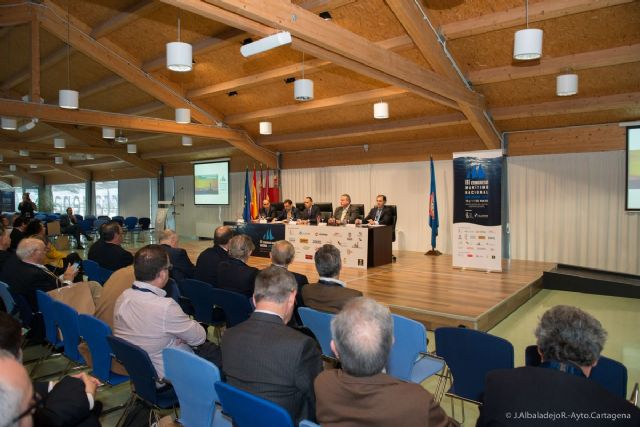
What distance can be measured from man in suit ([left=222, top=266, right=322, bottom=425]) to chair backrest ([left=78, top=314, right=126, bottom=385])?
1067 mm

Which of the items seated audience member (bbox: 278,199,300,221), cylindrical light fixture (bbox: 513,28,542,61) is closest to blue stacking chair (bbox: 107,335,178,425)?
cylindrical light fixture (bbox: 513,28,542,61)

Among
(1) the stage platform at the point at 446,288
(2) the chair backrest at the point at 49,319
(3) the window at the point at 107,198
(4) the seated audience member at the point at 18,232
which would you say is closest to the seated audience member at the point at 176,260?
(2) the chair backrest at the point at 49,319

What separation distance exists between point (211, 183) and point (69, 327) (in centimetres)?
1181

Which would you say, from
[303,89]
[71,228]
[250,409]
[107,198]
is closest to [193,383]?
Result: [250,409]

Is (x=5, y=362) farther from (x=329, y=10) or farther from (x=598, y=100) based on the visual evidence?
(x=598, y=100)

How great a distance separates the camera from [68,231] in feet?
41.5

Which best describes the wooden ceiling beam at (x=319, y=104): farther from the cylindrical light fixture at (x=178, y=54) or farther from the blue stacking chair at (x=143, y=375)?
the blue stacking chair at (x=143, y=375)

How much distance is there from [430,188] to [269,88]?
422cm

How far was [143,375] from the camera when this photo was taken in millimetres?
2219

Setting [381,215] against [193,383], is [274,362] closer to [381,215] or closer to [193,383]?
[193,383]

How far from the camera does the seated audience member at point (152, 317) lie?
2.41m

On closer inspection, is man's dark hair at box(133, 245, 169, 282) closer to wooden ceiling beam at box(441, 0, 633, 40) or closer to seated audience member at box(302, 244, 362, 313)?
seated audience member at box(302, 244, 362, 313)

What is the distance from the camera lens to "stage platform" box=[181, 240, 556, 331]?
4824 mm

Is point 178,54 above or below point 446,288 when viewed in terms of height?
above
